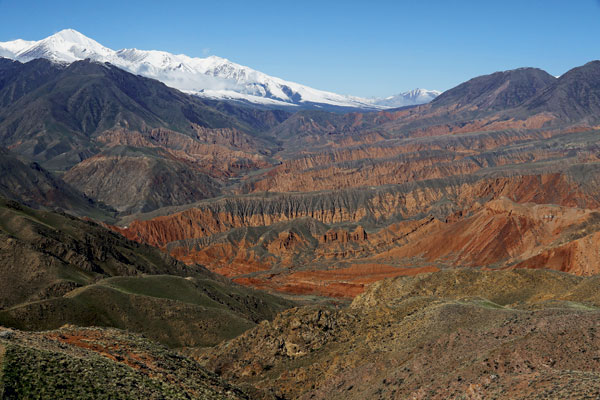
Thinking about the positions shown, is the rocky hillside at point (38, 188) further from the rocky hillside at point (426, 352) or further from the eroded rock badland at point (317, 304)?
the rocky hillside at point (426, 352)

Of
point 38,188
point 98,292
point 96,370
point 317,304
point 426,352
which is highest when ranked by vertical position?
point 96,370

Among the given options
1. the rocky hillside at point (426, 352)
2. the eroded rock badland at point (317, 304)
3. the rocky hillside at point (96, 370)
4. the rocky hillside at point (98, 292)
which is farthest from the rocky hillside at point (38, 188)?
the rocky hillside at point (96, 370)

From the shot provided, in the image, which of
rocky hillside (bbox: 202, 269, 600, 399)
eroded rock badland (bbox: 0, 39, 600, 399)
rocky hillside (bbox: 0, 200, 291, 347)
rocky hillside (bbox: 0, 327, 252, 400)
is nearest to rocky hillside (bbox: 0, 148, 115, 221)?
eroded rock badland (bbox: 0, 39, 600, 399)

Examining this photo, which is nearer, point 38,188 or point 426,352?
point 426,352

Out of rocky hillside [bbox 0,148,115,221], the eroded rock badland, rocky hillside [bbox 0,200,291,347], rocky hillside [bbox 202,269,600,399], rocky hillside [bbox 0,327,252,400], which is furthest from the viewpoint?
rocky hillside [bbox 0,148,115,221]

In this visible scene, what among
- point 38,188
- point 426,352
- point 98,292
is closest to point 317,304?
point 98,292

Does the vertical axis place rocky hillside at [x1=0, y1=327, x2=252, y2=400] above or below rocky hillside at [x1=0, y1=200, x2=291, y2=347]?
above

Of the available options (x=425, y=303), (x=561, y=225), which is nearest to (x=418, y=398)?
(x=425, y=303)

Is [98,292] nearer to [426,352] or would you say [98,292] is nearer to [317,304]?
[317,304]

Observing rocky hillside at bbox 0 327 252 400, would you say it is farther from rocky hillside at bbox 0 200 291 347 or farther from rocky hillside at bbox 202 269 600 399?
rocky hillside at bbox 0 200 291 347
